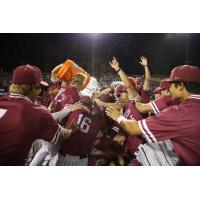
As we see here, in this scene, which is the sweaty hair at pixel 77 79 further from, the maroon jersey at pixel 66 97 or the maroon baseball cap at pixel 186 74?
the maroon baseball cap at pixel 186 74

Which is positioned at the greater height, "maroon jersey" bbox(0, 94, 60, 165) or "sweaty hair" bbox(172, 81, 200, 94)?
"sweaty hair" bbox(172, 81, 200, 94)

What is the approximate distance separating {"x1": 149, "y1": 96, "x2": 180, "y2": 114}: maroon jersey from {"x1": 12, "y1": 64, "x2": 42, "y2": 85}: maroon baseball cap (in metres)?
1.02

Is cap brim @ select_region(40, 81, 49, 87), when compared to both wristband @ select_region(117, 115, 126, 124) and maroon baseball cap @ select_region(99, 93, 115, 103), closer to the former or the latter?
maroon baseball cap @ select_region(99, 93, 115, 103)

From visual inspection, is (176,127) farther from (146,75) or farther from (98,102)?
(98,102)

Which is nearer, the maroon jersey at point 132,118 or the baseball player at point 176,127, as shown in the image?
the baseball player at point 176,127

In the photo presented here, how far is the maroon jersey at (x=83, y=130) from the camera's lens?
9.21ft

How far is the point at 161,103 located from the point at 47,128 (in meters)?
1.00

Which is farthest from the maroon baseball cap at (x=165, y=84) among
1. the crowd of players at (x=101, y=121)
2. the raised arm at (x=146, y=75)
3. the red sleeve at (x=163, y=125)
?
the red sleeve at (x=163, y=125)

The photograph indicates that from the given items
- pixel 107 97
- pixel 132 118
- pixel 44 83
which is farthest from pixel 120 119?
pixel 44 83

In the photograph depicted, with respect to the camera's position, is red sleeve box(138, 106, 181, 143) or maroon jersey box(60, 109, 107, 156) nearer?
red sleeve box(138, 106, 181, 143)

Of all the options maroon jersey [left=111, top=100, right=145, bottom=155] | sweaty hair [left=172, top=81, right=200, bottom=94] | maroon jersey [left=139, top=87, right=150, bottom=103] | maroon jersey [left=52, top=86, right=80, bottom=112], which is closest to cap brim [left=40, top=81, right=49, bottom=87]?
maroon jersey [left=52, top=86, right=80, bottom=112]

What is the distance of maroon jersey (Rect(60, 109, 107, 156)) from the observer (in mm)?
2807
